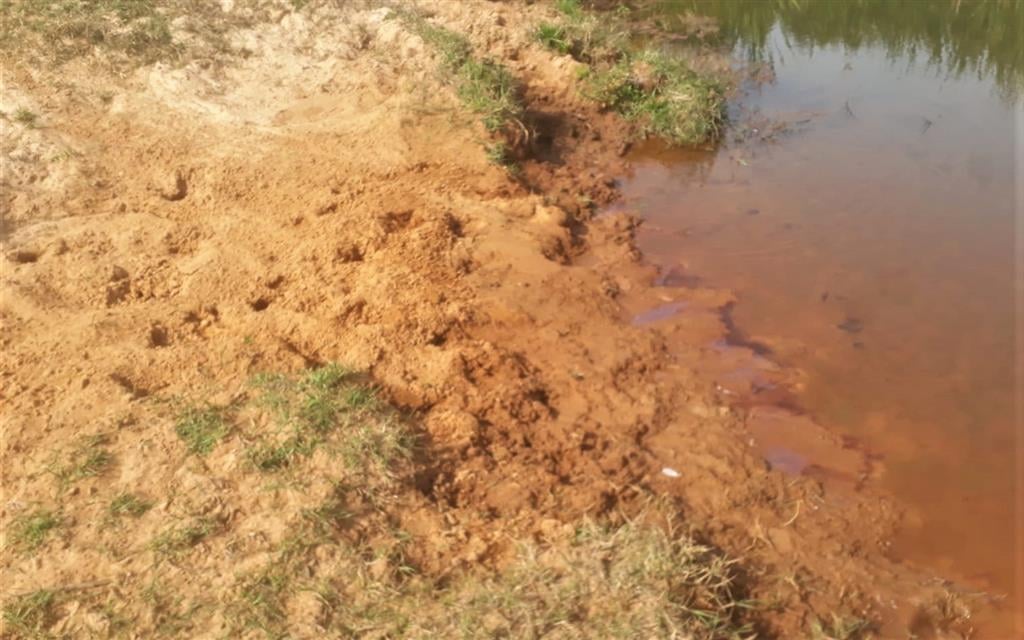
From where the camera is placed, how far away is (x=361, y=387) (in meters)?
3.47

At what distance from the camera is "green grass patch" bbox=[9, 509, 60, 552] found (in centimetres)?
272

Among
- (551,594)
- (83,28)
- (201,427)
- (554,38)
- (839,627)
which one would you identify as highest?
(83,28)

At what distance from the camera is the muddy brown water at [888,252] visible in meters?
3.46

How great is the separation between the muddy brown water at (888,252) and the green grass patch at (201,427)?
2.05m

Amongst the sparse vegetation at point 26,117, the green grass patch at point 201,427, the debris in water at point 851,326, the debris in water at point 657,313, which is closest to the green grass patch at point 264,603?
the green grass patch at point 201,427

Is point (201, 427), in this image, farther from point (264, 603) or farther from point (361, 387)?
point (264, 603)

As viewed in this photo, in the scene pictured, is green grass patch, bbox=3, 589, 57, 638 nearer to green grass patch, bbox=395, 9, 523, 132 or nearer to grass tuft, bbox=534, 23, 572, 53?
green grass patch, bbox=395, 9, 523, 132

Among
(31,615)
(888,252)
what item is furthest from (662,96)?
(31,615)

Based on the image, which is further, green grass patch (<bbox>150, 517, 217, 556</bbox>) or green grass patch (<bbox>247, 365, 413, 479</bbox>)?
green grass patch (<bbox>247, 365, 413, 479</bbox>)

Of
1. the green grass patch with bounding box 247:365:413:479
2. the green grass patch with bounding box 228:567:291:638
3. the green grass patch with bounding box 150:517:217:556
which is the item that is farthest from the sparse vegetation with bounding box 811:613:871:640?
the green grass patch with bounding box 150:517:217:556

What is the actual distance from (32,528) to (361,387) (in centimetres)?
120

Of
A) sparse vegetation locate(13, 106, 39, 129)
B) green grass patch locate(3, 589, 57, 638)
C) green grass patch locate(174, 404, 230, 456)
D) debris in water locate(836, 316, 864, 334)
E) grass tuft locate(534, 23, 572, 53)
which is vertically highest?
sparse vegetation locate(13, 106, 39, 129)

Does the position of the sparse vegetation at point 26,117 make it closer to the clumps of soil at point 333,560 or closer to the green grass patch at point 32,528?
the clumps of soil at point 333,560

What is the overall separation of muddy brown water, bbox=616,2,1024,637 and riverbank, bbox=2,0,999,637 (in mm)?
215
